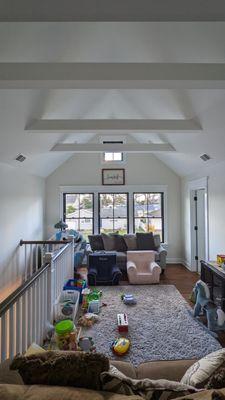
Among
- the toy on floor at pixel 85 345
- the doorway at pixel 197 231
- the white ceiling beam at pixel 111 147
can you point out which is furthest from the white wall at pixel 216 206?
the toy on floor at pixel 85 345

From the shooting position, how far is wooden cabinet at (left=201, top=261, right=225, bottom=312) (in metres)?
3.06

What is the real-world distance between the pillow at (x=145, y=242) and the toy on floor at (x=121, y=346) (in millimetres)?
3281

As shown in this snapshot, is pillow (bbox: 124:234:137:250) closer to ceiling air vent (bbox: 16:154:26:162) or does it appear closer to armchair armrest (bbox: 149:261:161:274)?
armchair armrest (bbox: 149:261:161:274)

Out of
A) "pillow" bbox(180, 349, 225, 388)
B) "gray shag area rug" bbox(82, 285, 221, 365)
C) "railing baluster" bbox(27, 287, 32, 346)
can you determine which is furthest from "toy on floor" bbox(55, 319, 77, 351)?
"pillow" bbox(180, 349, 225, 388)

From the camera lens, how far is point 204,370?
1217mm

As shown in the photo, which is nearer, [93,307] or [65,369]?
[65,369]

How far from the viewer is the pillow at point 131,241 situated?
593cm

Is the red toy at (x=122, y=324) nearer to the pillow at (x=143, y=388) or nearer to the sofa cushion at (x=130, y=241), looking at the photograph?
the pillow at (x=143, y=388)

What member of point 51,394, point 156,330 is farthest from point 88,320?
point 51,394

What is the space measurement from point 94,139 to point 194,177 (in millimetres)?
2793

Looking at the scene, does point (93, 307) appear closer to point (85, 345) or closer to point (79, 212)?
point (85, 345)

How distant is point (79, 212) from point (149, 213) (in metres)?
1.98

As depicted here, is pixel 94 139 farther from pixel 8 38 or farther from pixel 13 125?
pixel 8 38

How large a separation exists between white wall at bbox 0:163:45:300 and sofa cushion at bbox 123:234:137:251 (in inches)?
88.5
